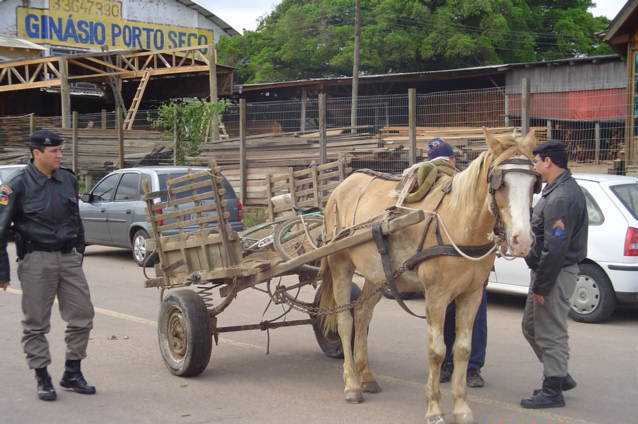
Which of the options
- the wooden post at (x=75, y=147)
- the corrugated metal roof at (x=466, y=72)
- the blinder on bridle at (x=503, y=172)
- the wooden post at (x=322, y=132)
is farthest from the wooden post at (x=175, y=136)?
the blinder on bridle at (x=503, y=172)

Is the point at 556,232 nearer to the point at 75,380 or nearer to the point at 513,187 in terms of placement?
the point at 513,187

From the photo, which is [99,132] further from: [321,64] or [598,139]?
[321,64]

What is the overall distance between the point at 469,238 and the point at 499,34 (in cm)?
3710

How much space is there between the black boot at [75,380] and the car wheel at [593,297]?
18.0 feet

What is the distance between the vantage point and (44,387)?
6449 mm

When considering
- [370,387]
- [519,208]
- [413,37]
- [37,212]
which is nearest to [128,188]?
[37,212]

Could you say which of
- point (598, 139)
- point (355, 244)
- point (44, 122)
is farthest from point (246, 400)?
point (44, 122)

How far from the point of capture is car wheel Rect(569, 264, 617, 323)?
9305mm

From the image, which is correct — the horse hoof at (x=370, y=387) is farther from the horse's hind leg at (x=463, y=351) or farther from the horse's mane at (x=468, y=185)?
the horse's mane at (x=468, y=185)

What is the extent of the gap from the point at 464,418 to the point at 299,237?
7.73ft

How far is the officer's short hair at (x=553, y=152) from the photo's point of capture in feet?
19.9

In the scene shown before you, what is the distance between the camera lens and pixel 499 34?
40.7 m

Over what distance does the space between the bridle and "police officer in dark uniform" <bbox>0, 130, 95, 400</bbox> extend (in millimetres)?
3305

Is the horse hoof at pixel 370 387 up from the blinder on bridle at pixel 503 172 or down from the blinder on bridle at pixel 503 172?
down
